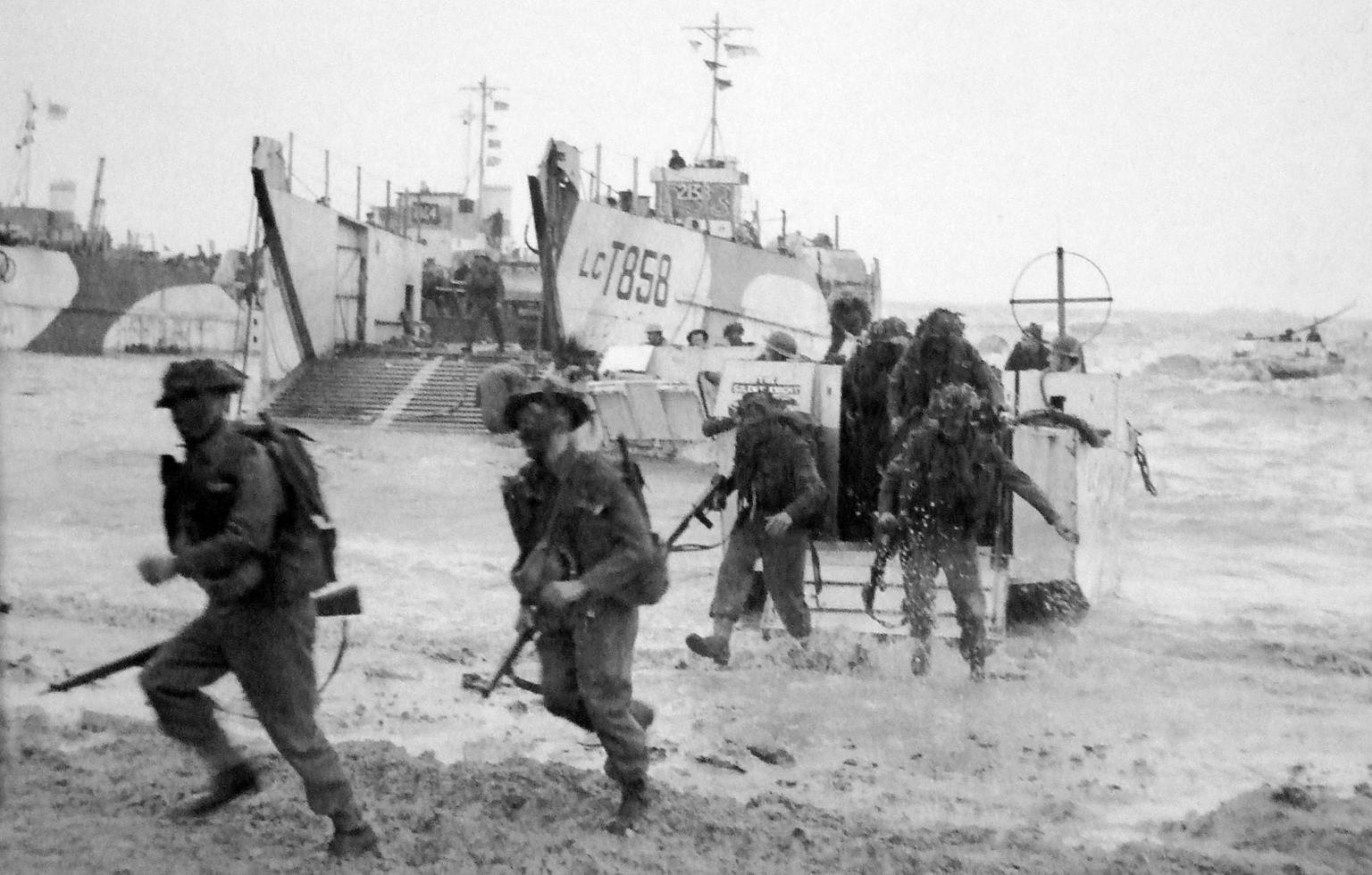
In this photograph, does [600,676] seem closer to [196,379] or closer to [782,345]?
[196,379]

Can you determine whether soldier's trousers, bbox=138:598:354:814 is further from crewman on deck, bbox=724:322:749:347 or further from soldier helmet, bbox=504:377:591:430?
crewman on deck, bbox=724:322:749:347

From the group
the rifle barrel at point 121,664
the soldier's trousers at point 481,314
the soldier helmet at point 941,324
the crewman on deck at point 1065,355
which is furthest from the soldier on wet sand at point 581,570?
the soldier's trousers at point 481,314

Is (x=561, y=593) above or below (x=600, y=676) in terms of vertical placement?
above

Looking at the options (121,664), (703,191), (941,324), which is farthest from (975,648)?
(703,191)

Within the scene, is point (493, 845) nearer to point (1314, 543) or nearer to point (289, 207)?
point (1314, 543)

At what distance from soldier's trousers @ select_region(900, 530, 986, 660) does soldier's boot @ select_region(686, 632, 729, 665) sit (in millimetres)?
1061

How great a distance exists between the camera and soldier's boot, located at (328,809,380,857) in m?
4.29

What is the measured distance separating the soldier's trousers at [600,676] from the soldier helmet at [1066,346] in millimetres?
7439

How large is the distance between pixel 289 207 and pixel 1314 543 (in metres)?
15.7

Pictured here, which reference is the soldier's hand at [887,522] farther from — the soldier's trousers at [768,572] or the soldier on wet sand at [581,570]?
the soldier on wet sand at [581,570]

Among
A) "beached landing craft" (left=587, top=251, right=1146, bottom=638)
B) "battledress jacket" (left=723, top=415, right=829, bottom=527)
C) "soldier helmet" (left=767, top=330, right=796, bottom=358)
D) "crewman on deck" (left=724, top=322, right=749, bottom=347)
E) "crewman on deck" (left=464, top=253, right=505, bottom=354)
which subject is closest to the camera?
"battledress jacket" (left=723, top=415, right=829, bottom=527)

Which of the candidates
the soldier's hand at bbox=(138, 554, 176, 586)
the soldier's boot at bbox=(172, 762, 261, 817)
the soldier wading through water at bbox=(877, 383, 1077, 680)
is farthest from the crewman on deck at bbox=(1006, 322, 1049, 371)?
the soldier's hand at bbox=(138, 554, 176, 586)

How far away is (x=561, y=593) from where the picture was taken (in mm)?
4473

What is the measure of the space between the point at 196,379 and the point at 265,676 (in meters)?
0.91
